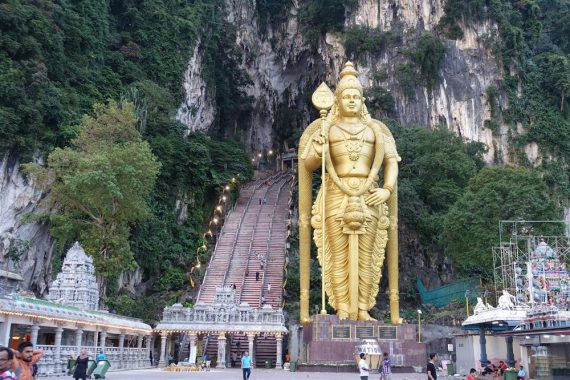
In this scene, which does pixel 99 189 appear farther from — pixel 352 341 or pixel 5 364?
pixel 5 364

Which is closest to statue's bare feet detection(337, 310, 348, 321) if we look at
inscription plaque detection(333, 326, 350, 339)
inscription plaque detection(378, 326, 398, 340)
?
inscription plaque detection(333, 326, 350, 339)

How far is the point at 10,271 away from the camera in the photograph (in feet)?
55.0

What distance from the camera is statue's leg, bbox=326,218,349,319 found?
577 inches

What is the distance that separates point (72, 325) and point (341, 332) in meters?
6.25

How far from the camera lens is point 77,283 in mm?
15750

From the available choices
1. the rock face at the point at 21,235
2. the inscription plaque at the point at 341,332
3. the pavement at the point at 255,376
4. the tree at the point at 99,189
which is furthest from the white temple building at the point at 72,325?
the inscription plaque at the point at 341,332

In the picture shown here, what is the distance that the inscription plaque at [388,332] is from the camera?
45.1 feet

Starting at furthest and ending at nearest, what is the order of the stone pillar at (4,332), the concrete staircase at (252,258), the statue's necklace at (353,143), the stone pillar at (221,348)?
the concrete staircase at (252,258) → the stone pillar at (221,348) → the statue's necklace at (353,143) → the stone pillar at (4,332)

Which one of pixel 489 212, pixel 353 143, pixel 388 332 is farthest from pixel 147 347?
pixel 489 212

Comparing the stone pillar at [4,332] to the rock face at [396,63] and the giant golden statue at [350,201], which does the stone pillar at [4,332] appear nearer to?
the giant golden statue at [350,201]

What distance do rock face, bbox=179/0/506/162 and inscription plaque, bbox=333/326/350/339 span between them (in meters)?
18.4

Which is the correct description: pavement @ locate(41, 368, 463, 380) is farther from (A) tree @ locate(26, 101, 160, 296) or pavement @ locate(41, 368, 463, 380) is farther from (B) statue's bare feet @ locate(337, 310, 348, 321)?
(A) tree @ locate(26, 101, 160, 296)

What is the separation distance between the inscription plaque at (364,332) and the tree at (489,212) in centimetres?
707

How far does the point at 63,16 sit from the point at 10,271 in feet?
31.5
